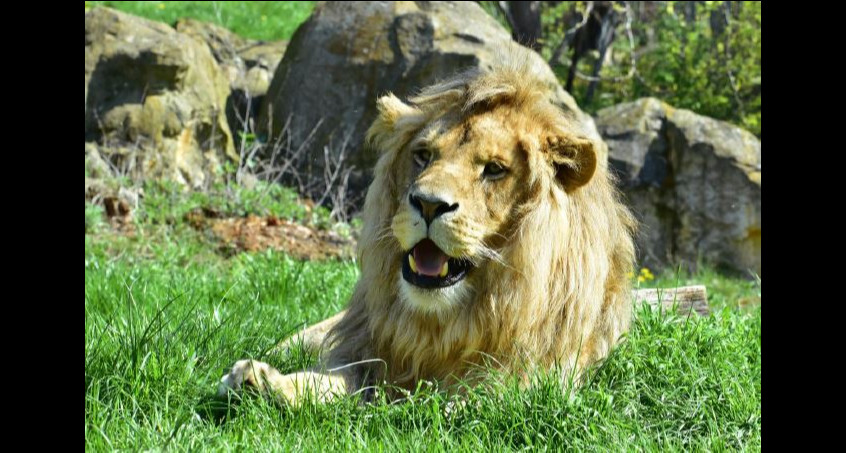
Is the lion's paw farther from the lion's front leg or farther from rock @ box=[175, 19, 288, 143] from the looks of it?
rock @ box=[175, 19, 288, 143]

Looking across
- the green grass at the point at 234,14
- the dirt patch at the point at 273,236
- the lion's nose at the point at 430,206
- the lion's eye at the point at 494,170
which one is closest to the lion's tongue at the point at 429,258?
the lion's nose at the point at 430,206

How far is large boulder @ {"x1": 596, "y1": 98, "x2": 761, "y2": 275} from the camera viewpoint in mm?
11148

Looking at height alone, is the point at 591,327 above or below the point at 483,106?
below

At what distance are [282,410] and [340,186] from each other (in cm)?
718

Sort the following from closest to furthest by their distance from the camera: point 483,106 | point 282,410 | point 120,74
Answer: point 282,410
point 483,106
point 120,74

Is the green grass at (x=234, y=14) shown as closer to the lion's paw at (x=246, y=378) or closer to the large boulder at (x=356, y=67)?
the large boulder at (x=356, y=67)

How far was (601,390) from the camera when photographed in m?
3.86

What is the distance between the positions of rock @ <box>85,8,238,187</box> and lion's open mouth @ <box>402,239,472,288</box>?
6.53 metres

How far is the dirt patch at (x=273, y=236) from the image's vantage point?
8859 millimetres

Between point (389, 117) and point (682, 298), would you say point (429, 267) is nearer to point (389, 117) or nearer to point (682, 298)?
point (389, 117)

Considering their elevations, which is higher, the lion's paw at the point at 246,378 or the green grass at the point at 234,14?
the green grass at the point at 234,14
